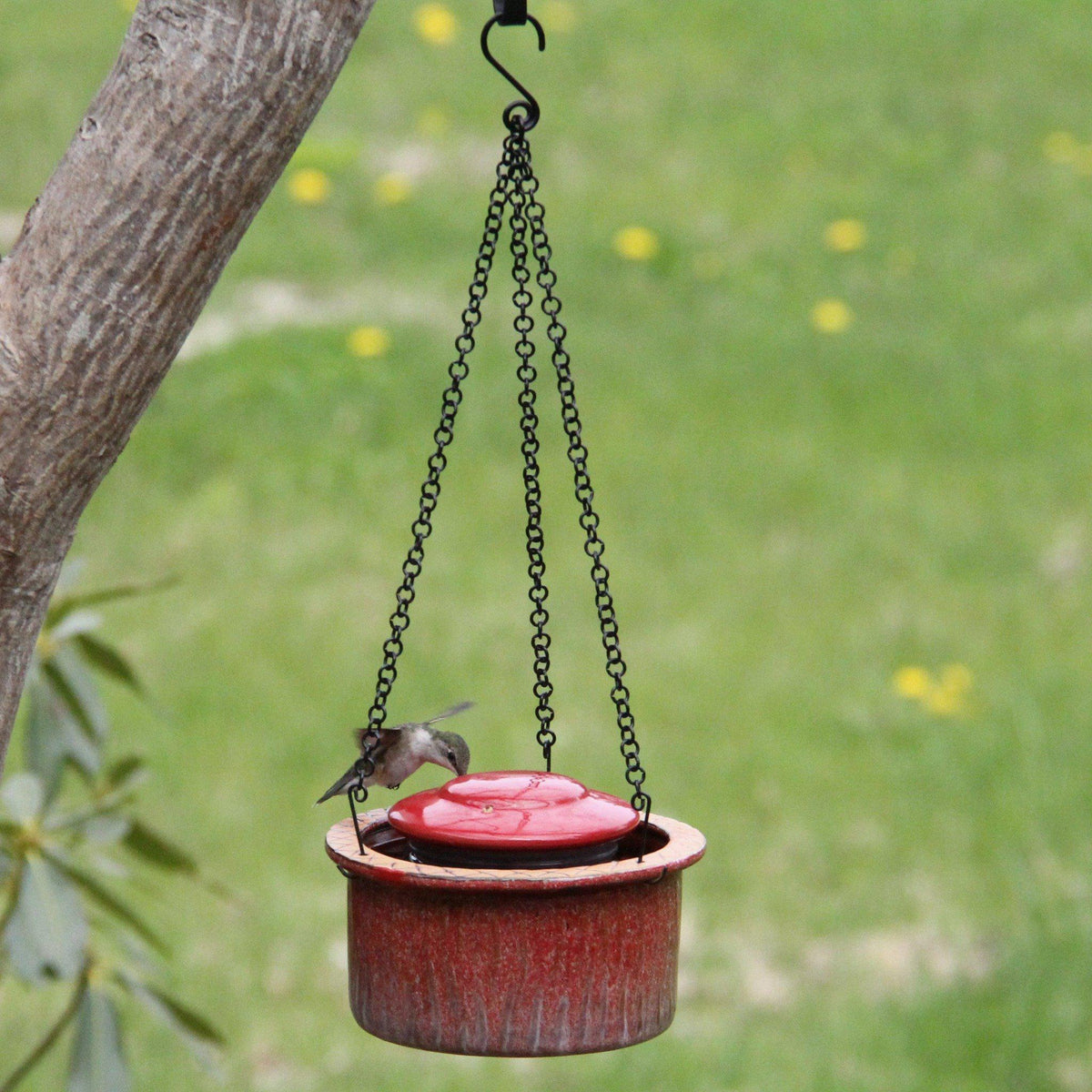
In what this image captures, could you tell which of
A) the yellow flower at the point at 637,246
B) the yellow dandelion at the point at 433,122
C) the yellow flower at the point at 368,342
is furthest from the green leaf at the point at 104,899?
the yellow dandelion at the point at 433,122

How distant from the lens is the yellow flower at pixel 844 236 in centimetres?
808

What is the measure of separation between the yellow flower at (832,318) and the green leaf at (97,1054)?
527 centimetres

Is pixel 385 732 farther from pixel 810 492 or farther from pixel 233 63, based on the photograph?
pixel 810 492

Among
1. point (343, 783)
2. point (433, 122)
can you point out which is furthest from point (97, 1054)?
point (433, 122)

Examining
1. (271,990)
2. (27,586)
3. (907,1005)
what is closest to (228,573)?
(271,990)

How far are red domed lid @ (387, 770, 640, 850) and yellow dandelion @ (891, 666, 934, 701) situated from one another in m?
3.87

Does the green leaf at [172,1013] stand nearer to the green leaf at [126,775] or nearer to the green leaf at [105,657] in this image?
the green leaf at [126,775]

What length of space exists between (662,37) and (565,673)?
4756 mm

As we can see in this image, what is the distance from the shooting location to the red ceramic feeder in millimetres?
2021

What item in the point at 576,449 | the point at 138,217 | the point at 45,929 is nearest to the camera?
the point at 138,217

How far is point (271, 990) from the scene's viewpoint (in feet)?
16.1

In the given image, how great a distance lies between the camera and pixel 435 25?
374 inches

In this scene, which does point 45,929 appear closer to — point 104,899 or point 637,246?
point 104,899

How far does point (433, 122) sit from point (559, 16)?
1.26 m
